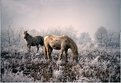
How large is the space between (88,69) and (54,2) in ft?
4.55

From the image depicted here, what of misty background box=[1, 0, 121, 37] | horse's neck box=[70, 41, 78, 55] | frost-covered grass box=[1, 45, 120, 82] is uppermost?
misty background box=[1, 0, 121, 37]

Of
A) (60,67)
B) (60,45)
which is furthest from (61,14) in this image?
(60,67)

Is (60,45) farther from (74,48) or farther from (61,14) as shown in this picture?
(61,14)

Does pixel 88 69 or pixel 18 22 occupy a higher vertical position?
pixel 18 22

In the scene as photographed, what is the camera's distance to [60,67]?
6.33 m

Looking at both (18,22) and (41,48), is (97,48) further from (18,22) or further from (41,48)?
(18,22)

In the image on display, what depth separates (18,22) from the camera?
660 cm

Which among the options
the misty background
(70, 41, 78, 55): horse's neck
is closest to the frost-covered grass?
(70, 41, 78, 55): horse's neck

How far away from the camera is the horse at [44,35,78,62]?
6.32m

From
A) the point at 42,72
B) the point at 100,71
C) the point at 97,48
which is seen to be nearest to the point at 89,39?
the point at 97,48

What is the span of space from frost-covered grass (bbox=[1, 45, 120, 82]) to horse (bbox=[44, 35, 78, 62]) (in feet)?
0.30

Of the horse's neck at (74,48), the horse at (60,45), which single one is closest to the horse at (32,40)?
the horse at (60,45)

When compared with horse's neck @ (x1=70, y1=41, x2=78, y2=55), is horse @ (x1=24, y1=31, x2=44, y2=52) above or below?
above

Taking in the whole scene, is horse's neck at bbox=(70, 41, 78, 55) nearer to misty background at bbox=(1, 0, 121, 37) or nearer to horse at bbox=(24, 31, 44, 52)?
misty background at bbox=(1, 0, 121, 37)
